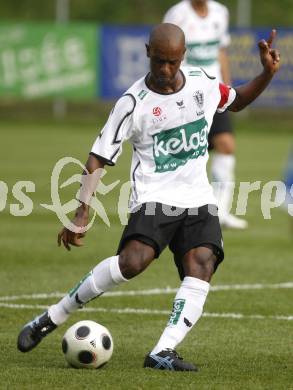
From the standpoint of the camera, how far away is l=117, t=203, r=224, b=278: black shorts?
6.71 m

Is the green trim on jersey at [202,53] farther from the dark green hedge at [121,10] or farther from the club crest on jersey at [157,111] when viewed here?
the dark green hedge at [121,10]

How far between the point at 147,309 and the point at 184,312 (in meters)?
2.07

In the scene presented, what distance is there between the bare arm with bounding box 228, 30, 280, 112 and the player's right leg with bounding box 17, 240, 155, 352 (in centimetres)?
111

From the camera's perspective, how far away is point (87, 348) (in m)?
6.61

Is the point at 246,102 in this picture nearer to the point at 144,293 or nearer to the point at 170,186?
the point at 170,186

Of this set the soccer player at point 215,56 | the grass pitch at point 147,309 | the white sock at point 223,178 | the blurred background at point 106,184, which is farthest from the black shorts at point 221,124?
the grass pitch at point 147,309

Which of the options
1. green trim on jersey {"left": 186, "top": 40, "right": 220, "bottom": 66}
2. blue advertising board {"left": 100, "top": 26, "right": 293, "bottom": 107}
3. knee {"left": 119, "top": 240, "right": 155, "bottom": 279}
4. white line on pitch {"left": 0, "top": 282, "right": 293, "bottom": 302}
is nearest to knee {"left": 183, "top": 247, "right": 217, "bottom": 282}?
knee {"left": 119, "top": 240, "right": 155, "bottom": 279}

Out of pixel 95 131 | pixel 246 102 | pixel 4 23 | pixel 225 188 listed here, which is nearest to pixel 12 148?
pixel 95 131

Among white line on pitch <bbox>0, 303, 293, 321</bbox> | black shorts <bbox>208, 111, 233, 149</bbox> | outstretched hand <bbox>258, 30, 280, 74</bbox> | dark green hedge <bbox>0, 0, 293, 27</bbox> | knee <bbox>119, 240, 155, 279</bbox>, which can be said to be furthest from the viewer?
dark green hedge <bbox>0, 0, 293, 27</bbox>

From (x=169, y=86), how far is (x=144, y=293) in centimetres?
290

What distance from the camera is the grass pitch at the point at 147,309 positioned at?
640cm

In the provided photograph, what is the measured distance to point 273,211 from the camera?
15.3m

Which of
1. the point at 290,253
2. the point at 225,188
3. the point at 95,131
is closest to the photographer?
the point at 290,253

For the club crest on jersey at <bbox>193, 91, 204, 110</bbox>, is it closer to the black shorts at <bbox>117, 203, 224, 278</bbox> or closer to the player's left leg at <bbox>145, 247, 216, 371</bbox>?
the black shorts at <bbox>117, 203, 224, 278</bbox>
